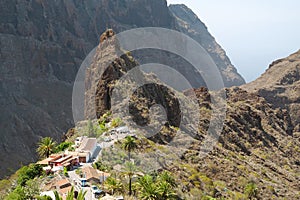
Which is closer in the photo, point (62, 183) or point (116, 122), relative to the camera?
point (62, 183)

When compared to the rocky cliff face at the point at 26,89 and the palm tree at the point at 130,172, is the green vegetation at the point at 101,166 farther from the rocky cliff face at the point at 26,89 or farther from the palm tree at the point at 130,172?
the rocky cliff face at the point at 26,89

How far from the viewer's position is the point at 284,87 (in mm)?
167750

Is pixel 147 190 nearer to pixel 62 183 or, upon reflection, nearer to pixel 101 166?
pixel 62 183

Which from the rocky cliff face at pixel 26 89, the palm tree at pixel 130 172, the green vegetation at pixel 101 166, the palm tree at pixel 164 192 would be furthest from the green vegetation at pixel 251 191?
the rocky cliff face at pixel 26 89

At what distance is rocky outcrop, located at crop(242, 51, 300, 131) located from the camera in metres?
162

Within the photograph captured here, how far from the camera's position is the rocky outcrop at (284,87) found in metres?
162

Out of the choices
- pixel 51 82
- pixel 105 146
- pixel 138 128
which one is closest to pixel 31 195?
pixel 105 146

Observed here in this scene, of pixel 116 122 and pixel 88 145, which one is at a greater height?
pixel 116 122

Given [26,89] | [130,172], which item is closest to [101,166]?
[130,172]

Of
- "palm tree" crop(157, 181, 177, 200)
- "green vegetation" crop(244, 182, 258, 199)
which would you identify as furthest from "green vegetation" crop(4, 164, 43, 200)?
"green vegetation" crop(244, 182, 258, 199)

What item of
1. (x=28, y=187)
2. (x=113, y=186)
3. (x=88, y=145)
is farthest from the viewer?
(x=88, y=145)

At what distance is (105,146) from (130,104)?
15.5 m

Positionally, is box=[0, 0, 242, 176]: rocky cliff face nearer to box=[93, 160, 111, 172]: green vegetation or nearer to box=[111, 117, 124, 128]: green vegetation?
box=[111, 117, 124, 128]: green vegetation

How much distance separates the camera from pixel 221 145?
8712 cm
